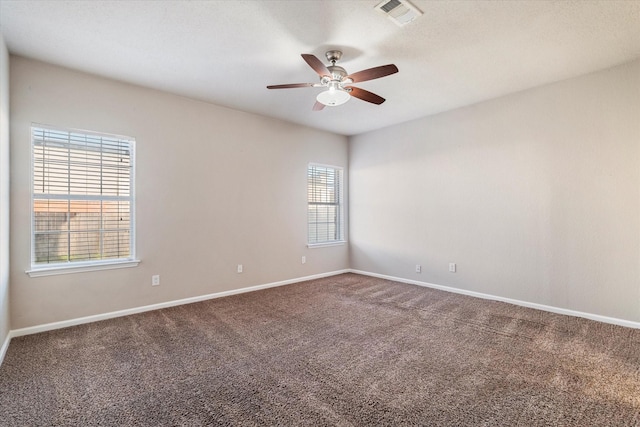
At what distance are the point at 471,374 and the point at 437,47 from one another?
9.05 ft

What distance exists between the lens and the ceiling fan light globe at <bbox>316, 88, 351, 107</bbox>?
2.93 metres

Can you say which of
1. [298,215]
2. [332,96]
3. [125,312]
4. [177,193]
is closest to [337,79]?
[332,96]

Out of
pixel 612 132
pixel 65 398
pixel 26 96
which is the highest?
pixel 26 96

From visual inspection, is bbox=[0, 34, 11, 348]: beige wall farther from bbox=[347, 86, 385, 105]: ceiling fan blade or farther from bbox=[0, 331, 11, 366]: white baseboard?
bbox=[347, 86, 385, 105]: ceiling fan blade

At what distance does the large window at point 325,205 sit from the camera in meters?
5.48

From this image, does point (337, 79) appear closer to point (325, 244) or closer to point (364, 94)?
point (364, 94)

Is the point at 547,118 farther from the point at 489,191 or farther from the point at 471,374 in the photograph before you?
the point at 471,374

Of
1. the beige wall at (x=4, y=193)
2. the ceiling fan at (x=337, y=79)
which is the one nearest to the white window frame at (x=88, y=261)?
the beige wall at (x=4, y=193)

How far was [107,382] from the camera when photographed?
6.97ft

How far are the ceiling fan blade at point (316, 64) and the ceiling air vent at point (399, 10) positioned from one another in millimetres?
569

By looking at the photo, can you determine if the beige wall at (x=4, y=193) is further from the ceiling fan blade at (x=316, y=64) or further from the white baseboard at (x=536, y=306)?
the white baseboard at (x=536, y=306)

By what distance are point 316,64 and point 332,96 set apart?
1.58 ft

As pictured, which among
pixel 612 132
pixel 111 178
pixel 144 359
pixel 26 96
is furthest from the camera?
pixel 111 178

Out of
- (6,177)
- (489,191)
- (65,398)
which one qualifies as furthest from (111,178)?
(489,191)
